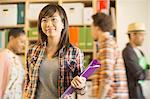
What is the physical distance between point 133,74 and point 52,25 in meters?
1.42

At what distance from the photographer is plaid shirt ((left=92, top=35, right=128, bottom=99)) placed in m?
2.48

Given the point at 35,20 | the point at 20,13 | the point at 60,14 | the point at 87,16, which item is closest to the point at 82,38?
the point at 87,16

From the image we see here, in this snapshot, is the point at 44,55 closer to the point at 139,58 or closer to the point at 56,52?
the point at 56,52

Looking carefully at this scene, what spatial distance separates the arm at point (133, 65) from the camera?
109 inches

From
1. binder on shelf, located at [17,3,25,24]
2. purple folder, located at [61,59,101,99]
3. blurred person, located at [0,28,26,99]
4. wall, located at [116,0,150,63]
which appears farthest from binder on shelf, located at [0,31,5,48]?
purple folder, located at [61,59,101,99]

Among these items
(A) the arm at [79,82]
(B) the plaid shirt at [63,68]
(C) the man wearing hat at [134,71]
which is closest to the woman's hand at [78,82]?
(A) the arm at [79,82]

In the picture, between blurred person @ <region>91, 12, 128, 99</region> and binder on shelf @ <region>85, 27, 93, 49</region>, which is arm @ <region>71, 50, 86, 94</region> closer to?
blurred person @ <region>91, 12, 128, 99</region>

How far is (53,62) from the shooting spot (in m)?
1.60

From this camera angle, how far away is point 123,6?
12.0ft

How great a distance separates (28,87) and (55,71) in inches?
7.3

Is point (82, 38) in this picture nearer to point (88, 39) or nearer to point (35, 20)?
point (88, 39)

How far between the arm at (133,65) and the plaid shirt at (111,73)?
8.9 inches

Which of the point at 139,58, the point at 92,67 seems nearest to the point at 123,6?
the point at 139,58

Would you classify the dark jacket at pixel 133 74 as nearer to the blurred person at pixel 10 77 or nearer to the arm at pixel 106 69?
Answer: the arm at pixel 106 69
